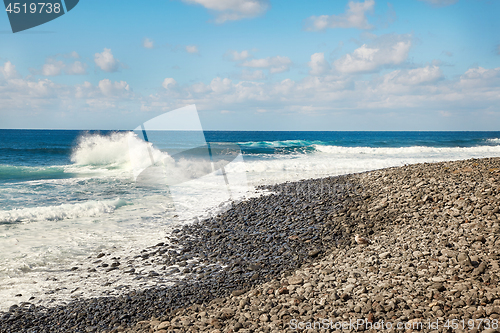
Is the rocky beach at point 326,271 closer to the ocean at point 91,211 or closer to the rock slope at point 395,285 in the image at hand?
the rock slope at point 395,285

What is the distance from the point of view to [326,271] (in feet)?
14.0

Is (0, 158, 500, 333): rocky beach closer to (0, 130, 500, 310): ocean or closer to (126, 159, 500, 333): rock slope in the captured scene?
(126, 159, 500, 333): rock slope

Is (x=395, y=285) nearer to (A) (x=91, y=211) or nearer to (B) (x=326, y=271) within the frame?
(B) (x=326, y=271)

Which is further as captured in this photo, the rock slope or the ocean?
the ocean

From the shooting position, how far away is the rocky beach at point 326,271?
3.15m

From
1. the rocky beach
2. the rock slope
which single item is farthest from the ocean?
the rock slope

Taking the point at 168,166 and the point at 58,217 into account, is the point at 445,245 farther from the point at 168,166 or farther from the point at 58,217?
the point at 168,166

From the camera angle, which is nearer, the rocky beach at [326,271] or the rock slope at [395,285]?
the rock slope at [395,285]

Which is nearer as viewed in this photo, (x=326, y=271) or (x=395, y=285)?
(x=395, y=285)

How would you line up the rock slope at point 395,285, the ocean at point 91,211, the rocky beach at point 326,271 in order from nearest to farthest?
the rock slope at point 395,285
the rocky beach at point 326,271
the ocean at point 91,211

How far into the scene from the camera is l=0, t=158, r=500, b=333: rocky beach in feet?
10.3

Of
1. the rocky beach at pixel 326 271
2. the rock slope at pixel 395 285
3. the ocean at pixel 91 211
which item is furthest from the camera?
the ocean at pixel 91 211

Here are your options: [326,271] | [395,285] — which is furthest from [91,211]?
[395,285]

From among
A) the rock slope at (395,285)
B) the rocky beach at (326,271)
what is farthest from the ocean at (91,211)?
the rock slope at (395,285)
